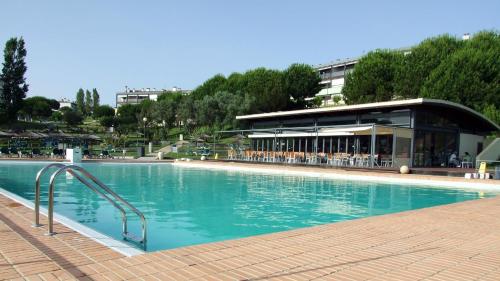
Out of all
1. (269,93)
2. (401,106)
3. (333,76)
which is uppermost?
(333,76)

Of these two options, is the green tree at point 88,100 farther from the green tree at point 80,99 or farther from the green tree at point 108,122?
the green tree at point 108,122

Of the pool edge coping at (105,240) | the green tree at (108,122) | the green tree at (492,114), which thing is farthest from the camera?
the green tree at (108,122)

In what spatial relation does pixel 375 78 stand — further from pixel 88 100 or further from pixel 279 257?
pixel 88 100

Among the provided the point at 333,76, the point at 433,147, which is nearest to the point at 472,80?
the point at 433,147

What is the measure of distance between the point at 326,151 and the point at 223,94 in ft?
71.9

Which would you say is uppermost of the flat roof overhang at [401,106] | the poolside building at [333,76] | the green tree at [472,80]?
the poolside building at [333,76]

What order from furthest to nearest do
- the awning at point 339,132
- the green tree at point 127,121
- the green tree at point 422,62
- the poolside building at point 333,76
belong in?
the poolside building at point 333,76, the green tree at point 127,121, the green tree at point 422,62, the awning at point 339,132

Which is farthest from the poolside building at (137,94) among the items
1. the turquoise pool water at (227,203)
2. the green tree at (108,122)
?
the turquoise pool water at (227,203)

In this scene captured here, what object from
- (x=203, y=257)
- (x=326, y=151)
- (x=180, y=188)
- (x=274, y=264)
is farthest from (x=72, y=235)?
(x=326, y=151)

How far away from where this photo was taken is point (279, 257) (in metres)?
3.67

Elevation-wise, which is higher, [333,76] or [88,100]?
[333,76]

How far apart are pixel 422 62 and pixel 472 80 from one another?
17.5 ft

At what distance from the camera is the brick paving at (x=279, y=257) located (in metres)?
3.13

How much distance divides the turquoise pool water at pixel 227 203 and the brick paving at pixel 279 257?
204 cm
